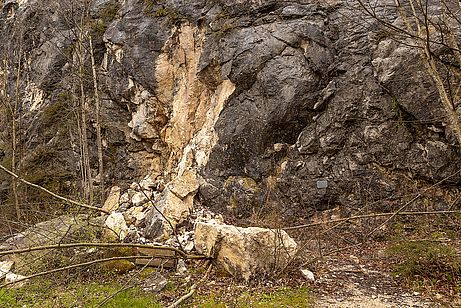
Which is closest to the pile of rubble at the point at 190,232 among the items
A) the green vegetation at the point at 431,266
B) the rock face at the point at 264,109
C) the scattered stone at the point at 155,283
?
the rock face at the point at 264,109

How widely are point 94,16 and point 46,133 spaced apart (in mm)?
5084

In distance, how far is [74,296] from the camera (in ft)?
19.7

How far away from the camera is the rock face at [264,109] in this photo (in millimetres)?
9359

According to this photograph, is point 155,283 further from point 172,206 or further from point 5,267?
point 5,267

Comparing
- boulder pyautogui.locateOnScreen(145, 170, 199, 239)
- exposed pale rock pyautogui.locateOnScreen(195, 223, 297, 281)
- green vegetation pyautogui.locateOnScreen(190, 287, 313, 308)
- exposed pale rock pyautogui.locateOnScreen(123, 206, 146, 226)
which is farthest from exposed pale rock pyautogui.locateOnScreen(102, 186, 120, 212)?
green vegetation pyautogui.locateOnScreen(190, 287, 313, 308)

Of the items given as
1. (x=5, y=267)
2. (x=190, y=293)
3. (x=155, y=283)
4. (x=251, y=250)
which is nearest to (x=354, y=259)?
(x=251, y=250)

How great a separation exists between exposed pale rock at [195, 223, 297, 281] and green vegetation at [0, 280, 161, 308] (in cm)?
135

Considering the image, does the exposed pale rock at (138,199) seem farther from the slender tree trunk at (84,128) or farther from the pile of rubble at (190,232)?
the slender tree trunk at (84,128)

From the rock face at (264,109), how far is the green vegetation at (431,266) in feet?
10.7

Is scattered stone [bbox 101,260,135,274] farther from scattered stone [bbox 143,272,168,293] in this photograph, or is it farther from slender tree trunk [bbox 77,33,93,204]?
slender tree trunk [bbox 77,33,93,204]

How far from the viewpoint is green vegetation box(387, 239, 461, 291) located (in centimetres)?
559

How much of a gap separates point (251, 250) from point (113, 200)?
7.12 m

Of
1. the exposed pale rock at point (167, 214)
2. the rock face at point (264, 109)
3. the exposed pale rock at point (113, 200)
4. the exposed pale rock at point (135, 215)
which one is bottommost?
the exposed pale rock at point (113, 200)

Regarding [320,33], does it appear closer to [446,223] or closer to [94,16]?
[446,223]
